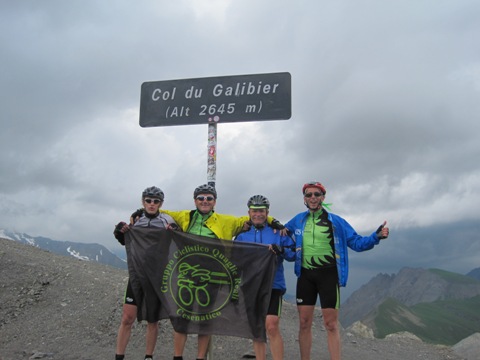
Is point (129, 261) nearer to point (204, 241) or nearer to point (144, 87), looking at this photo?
point (204, 241)

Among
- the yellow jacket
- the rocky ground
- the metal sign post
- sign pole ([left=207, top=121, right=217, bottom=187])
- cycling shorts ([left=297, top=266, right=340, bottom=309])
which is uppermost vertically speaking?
the metal sign post

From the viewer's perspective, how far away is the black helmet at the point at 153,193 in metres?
7.16

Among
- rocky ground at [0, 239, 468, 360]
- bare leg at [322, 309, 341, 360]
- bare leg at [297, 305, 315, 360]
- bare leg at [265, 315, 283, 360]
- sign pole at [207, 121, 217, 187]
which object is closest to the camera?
bare leg at [265, 315, 283, 360]

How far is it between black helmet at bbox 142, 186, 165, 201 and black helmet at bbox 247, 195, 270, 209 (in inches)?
63.0

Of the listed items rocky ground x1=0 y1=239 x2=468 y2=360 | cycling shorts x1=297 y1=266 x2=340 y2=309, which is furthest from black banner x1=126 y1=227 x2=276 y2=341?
rocky ground x1=0 y1=239 x2=468 y2=360

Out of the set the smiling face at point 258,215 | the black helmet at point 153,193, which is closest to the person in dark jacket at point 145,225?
the black helmet at point 153,193

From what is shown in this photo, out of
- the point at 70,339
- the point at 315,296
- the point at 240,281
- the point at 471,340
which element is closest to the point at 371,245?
the point at 315,296

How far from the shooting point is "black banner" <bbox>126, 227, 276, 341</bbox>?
6.80m

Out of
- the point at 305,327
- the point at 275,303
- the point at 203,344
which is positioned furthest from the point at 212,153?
the point at 305,327

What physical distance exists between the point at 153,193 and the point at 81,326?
4.56 meters

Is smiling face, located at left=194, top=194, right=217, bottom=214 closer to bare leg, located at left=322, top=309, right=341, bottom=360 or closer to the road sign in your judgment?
the road sign

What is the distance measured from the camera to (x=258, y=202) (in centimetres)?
683

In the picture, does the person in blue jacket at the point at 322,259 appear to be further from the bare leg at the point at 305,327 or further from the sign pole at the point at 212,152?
the sign pole at the point at 212,152

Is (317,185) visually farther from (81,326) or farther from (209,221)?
(81,326)
